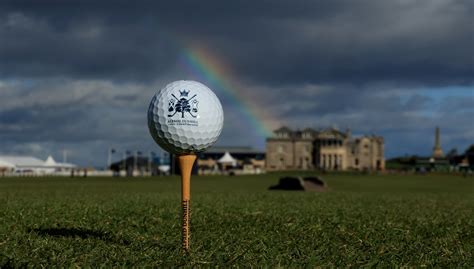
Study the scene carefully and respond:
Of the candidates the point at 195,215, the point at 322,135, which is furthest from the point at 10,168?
the point at 322,135

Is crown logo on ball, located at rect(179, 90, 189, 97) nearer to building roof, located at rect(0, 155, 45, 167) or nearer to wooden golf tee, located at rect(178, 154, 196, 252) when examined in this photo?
wooden golf tee, located at rect(178, 154, 196, 252)

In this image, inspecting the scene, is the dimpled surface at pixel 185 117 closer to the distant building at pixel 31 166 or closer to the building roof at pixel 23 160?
the distant building at pixel 31 166

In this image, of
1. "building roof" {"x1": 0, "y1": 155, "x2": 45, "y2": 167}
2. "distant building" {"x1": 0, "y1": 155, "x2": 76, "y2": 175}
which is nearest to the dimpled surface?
"distant building" {"x1": 0, "y1": 155, "x2": 76, "y2": 175}

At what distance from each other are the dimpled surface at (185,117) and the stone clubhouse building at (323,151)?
182576 mm

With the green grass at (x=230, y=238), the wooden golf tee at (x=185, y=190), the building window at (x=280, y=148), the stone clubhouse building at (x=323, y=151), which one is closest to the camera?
the green grass at (x=230, y=238)

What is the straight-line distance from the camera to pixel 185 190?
721 cm

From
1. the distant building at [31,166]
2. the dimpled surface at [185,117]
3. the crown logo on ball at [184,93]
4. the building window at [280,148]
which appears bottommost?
the distant building at [31,166]

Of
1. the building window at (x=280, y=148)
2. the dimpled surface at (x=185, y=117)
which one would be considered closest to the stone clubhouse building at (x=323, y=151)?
the building window at (x=280, y=148)

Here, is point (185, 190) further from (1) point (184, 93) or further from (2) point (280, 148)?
(2) point (280, 148)

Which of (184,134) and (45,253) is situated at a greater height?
(184,134)

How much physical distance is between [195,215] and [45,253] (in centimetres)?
535

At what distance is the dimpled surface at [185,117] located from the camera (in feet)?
23.4

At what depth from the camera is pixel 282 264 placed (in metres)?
6.42

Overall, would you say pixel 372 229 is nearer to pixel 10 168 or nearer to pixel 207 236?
pixel 207 236
